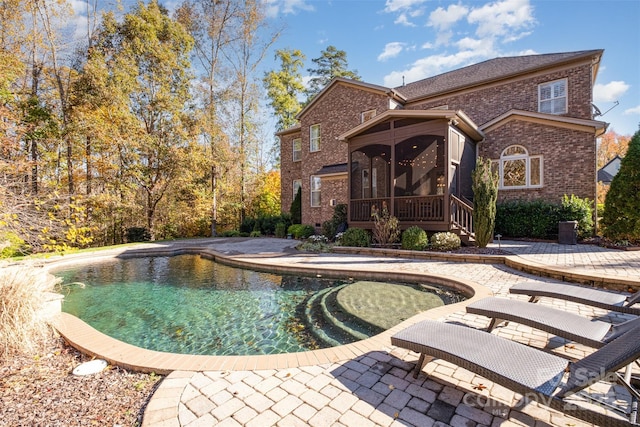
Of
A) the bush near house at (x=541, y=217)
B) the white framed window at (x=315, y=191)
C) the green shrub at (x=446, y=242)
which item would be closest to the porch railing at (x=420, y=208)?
the green shrub at (x=446, y=242)

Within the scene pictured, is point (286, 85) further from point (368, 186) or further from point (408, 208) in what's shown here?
point (408, 208)

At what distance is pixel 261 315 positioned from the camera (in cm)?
505

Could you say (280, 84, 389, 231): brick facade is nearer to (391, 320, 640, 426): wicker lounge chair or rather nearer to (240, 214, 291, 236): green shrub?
(240, 214, 291, 236): green shrub

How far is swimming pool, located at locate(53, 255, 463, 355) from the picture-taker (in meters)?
4.11

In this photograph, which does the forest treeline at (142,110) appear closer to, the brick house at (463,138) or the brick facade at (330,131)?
the brick facade at (330,131)

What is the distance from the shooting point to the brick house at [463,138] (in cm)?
1015

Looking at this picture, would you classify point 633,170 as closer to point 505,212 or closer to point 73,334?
point 505,212

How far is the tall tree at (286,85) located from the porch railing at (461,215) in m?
20.2

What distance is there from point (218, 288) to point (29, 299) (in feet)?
11.8

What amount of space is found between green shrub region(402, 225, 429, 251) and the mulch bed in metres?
8.27

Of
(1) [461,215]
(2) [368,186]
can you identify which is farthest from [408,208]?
(2) [368,186]

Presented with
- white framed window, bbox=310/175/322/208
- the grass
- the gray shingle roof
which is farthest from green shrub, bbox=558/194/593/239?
the grass

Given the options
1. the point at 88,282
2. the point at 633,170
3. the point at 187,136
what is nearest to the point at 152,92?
the point at 187,136

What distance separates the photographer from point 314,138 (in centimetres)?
1736
